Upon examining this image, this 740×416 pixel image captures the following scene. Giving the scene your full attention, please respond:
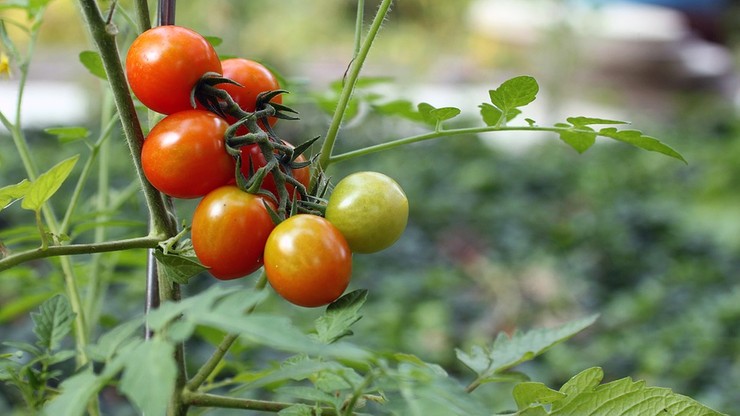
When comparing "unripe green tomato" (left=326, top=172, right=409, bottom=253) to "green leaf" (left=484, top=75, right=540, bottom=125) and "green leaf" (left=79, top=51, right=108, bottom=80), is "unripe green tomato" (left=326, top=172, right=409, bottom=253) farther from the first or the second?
"green leaf" (left=79, top=51, right=108, bottom=80)

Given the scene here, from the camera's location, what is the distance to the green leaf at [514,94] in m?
0.58

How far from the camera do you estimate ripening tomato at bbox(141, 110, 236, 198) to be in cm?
53

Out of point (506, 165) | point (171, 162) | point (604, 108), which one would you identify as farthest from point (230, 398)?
point (604, 108)

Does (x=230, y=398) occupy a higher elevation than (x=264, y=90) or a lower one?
lower

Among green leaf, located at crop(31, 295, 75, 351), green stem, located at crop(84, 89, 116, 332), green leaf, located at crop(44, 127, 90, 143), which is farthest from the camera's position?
green stem, located at crop(84, 89, 116, 332)

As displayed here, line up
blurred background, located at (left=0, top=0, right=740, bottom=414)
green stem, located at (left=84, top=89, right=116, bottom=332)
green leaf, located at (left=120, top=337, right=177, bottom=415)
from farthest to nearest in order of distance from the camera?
blurred background, located at (left=0, top=0, right=740, bottom=414)
green stem, located at (left=84, top=89, right=116, bottom=332)
green leaf, located at (left=120, top=337, right=177, bottom=415)

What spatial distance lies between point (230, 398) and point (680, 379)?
1745 millimetres

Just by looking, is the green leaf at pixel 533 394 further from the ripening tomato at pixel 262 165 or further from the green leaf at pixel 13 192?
the green leaf at pixel 13 192

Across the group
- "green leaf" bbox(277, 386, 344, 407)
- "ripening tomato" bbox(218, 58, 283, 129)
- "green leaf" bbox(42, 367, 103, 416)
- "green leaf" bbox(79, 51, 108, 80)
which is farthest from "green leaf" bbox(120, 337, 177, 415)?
"green leaf" bbox(79, 51, 108, 80)

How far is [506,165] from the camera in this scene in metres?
4.00

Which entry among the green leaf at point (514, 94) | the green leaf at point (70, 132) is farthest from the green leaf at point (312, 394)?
the green leaf at point (70, 132)

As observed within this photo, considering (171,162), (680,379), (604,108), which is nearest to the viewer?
(171,162)

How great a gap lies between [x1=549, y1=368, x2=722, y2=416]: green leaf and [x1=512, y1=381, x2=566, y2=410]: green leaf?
1 centimetres

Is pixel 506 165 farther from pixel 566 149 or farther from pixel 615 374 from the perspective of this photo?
pixel 615 374
